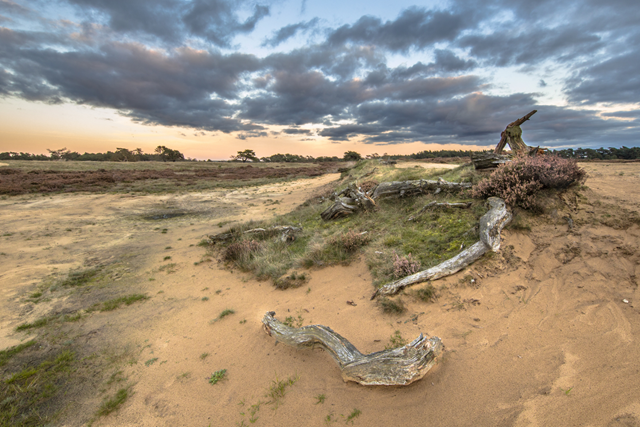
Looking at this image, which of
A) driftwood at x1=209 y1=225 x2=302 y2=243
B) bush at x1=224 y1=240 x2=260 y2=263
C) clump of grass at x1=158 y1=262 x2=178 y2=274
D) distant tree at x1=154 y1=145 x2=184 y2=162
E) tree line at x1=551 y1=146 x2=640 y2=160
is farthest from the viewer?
distant tree at x1=154 y1=145 x2=184 y2=162

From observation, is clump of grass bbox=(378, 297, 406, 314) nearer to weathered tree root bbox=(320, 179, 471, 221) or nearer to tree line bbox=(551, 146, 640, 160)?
weathered tree root bbox=(320, 179, 471, 221)

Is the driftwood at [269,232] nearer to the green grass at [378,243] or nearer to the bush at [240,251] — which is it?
the green grass at [378,243]

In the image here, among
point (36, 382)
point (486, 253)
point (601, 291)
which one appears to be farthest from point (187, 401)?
point (601, 291)

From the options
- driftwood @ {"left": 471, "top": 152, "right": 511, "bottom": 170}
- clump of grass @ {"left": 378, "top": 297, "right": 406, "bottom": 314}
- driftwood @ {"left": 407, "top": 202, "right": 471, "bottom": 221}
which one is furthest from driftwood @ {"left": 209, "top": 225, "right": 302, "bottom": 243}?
driftwood @ {"left": 471, "top": 152, "right": 511, "bottom": 170}

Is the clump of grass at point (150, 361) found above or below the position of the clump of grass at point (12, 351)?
below

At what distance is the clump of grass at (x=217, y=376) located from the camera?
4482 mm

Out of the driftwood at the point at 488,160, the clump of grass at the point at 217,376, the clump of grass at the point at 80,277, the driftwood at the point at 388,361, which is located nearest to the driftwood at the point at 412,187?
the driftwood at the point at 488,160

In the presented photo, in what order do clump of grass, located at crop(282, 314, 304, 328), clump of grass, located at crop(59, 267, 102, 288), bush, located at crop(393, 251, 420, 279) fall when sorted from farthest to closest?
clump of grass, located at crop(59, 267, 102, 288)
bush, located at crop(393, 251, 420, 279)
clump of grass, located at crop(282, 314, 304, 328)

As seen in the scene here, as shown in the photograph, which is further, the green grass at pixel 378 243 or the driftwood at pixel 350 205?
the driftwood at pixel 350 205

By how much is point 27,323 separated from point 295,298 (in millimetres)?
6524

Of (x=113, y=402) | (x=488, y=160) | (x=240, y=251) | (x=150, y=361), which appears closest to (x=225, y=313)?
(x=150, y=361)

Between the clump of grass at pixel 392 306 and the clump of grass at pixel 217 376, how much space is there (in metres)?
3.28

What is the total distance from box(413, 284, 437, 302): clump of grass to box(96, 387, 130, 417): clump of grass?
5.56 m

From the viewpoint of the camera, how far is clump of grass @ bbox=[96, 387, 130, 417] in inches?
160
